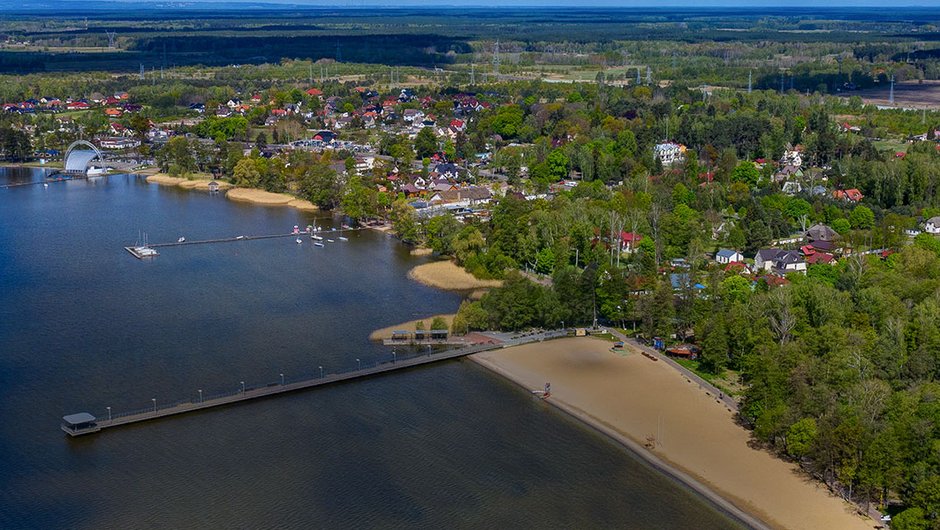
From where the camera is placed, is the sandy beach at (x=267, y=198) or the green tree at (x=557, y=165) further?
the green tree at (x=557, y=165)

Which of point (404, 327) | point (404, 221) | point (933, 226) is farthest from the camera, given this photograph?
point (404, 221)

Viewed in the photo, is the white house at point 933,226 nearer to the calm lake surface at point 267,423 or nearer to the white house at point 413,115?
the calm lake surface at point 267,423

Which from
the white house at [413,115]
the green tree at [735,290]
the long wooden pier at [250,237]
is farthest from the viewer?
the white house at [413,115]

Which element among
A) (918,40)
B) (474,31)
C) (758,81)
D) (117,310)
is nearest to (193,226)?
(117,310)

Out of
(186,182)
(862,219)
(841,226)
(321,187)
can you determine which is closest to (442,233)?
(321,187)

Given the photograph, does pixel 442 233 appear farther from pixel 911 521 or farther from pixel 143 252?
pixel 911 521

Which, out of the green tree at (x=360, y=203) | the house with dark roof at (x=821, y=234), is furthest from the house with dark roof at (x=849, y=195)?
the green tree at (x=360, y=203)
